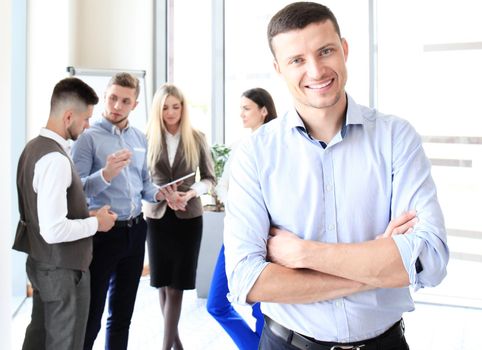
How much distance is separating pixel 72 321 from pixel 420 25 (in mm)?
3759

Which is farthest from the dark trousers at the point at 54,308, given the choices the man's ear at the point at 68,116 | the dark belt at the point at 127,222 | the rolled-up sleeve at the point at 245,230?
the rolled-up sleeve at the point at 245,230

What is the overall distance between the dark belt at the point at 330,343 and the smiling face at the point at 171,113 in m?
2.17

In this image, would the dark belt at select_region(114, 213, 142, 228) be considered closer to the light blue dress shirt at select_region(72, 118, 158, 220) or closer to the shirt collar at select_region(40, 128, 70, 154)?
the light blue dress shirt at select_region(72, 118, 158, 220)

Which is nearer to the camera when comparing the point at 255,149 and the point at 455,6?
the point at 255,149

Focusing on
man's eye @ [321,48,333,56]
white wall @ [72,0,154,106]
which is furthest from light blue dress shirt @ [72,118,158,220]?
white wall @ [72,0,154,106]

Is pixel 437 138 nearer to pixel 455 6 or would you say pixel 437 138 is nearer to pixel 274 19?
pixel 455 6

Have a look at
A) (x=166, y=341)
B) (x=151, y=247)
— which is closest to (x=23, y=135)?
(x=151, y=247)

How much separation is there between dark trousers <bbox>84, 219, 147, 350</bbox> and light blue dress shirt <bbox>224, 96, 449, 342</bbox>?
137cm

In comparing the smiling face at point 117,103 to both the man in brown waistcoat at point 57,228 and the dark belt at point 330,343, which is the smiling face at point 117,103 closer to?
the man in brown waistcoat at point 57,228

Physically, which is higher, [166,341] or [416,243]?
[416,243]

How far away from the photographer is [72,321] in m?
2.31

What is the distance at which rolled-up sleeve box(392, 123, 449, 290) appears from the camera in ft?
4.20

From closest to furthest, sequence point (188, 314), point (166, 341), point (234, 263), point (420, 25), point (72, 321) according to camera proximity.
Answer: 1. point (234, 263)
2. point (72, 321)
3. point (166, 341)
4. point (188, 314)
5. point (420, 25)

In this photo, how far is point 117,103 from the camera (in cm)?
281
